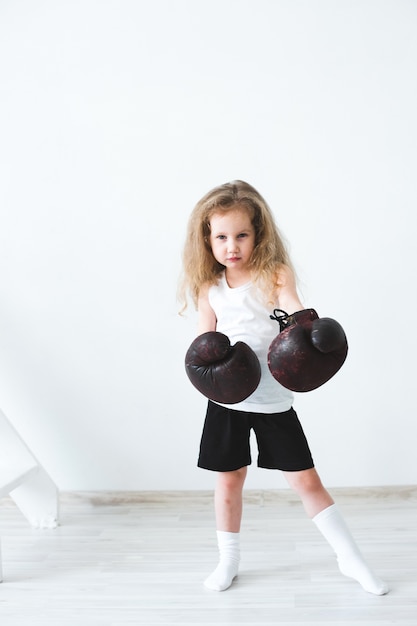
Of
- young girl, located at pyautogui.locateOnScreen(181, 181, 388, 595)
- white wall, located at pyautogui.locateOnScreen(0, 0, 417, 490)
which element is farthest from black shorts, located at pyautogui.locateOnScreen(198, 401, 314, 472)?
white wall, located at pyautogui.locateOnScreen(0, 0, 417, 490)

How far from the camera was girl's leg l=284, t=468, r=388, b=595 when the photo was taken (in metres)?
1.68

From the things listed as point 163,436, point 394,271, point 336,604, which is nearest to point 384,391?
point 394,271

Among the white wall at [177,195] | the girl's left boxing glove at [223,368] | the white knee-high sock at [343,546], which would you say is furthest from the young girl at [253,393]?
the white wall at [177,195]

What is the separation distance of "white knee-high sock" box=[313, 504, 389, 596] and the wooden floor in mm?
36

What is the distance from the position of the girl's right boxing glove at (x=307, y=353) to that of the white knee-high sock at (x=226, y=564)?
0.48m

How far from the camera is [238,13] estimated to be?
2.31m

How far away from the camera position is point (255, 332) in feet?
5.64

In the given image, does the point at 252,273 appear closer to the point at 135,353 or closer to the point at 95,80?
the point at 135,353

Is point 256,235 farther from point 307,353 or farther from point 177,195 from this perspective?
point 177,195

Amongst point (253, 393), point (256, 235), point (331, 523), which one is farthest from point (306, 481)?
point (256, 235)

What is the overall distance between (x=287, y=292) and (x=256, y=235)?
16 cm

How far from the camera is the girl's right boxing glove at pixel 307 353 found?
1470 mm

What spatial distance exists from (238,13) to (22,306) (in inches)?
45.8

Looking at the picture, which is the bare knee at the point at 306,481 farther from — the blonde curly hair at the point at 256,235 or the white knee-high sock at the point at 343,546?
the blonde curly hair at the point at 256,235
